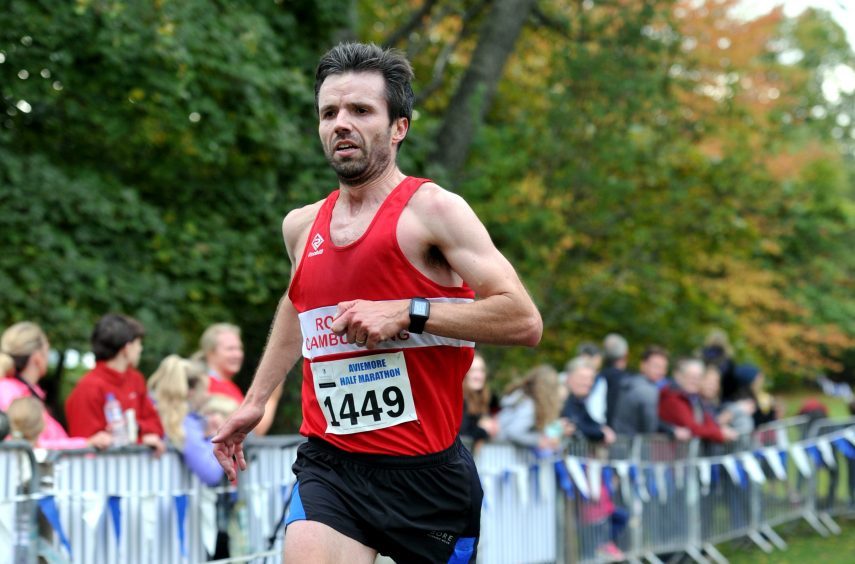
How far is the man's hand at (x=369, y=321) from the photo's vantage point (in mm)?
3361

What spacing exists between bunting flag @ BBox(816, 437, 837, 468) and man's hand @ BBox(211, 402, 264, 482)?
10533mm

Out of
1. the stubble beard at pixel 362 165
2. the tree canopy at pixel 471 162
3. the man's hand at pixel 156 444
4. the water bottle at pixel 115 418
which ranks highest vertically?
the tree canopy at pixel 471 162

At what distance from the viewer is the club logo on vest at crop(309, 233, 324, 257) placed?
384 centimetres

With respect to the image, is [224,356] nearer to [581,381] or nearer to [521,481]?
[521,481]

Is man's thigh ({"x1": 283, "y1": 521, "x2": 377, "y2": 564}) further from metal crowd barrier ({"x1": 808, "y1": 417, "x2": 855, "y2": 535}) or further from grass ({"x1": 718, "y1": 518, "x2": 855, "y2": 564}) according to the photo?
metal crowd barrier ({"x1": 808, "y1": 417, "x2": 855, "y2": 535})

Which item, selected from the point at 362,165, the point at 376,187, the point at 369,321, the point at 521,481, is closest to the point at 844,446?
the point at 521,481

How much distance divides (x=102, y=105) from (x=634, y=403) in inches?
216

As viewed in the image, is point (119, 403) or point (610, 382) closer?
point (119, 403)

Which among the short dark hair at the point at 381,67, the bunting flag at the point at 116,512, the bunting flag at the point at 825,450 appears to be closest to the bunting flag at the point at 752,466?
the bunting flag at the point at 825,450

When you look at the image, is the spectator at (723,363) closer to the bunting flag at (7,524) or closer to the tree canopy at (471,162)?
the tree canopy at (471,162)

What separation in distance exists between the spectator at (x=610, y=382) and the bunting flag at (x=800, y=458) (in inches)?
119

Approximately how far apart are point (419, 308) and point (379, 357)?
0.36 metres

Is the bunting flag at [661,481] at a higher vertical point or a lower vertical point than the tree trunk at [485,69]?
lower

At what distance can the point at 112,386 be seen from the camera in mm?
6633
